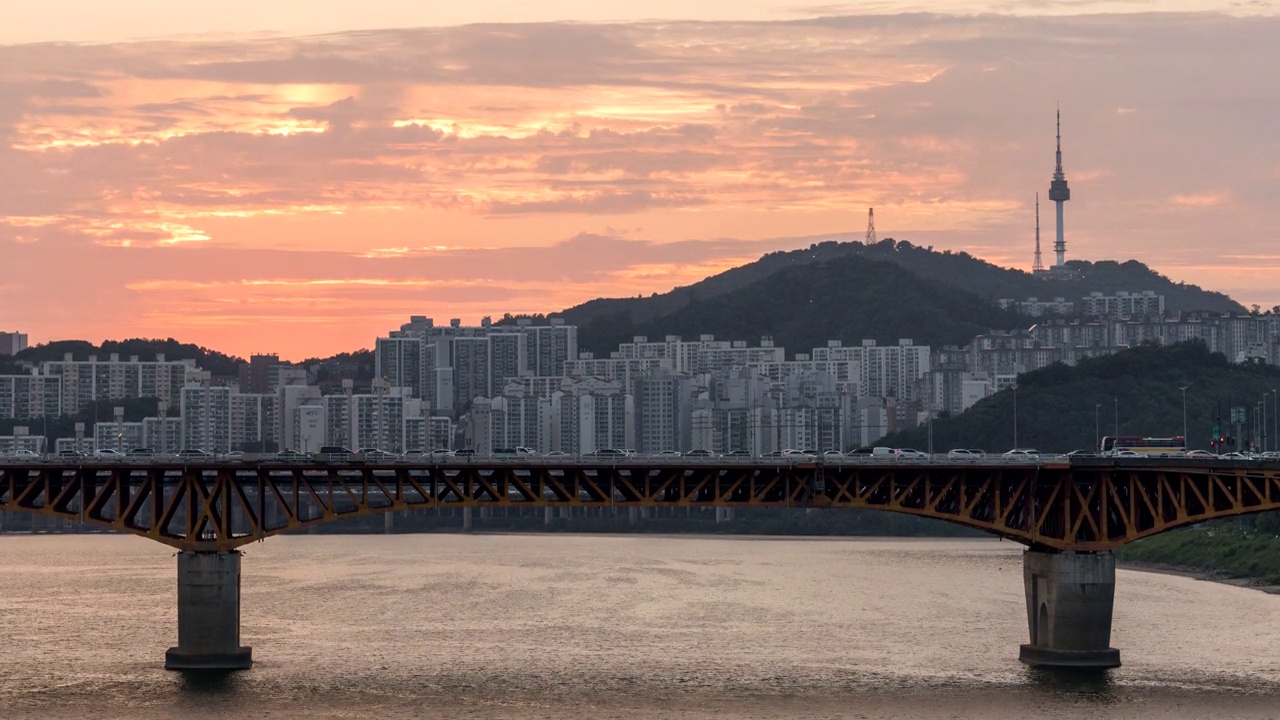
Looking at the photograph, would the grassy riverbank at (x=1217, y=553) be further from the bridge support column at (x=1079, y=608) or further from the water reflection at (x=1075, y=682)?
the water reflection at (x=1075, y=682)

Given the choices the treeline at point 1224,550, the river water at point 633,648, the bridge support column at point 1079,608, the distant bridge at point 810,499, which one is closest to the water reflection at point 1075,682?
the river water at point 633,648

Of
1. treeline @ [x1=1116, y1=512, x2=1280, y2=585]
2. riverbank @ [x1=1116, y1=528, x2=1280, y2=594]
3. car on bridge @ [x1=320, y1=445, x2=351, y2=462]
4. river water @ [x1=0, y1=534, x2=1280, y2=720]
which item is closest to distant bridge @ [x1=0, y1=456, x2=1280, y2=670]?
car on bridge @ [x1=320, y1=445, x2=351, y2=462]

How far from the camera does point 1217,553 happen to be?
170 m

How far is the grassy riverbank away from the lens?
159 metres

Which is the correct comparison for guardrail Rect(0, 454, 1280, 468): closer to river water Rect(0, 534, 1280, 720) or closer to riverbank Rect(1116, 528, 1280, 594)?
river water Rect(0, 534, 1280, 720)

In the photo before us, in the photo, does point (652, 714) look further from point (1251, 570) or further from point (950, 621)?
point (1251, 570)

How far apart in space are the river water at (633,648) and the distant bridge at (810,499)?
10.2ft

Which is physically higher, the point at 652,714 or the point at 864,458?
the point at 864,458

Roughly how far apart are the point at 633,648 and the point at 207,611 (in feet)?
77.7

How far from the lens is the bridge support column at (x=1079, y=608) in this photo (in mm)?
96500

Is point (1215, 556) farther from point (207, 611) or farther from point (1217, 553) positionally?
point (207, 611)

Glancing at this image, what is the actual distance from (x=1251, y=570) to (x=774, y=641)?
59794 millimetres

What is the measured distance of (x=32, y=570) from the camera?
191 m

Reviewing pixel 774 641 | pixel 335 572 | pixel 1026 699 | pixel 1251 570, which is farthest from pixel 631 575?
pixel 1026 699
